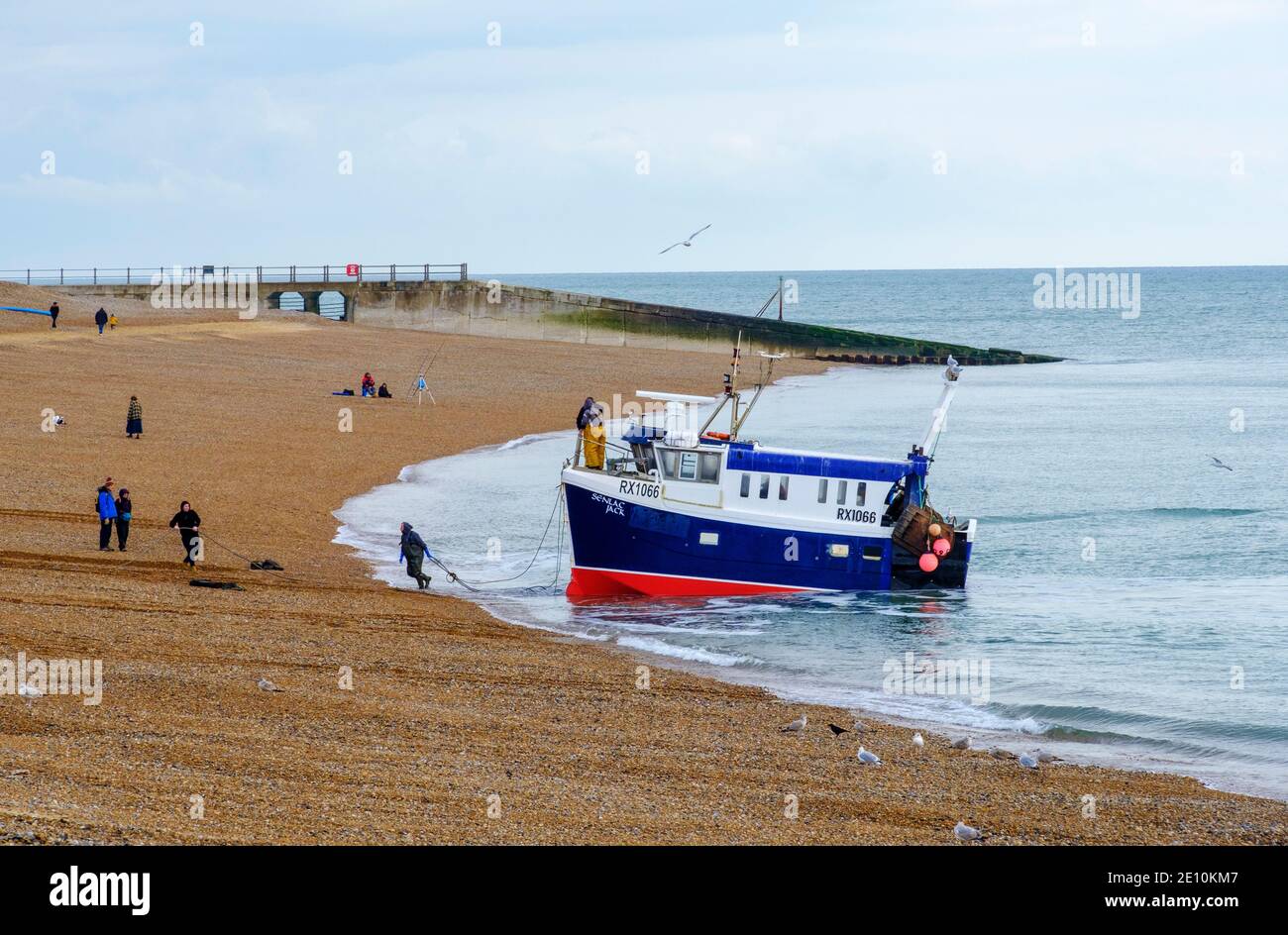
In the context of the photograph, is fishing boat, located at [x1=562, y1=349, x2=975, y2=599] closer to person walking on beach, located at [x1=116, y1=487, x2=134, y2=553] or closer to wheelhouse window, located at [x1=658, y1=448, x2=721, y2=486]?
wheelhouse window, located at [x1=658, y1=448, x2=721, y2=486]

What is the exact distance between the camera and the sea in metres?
22.2

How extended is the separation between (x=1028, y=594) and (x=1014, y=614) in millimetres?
2376

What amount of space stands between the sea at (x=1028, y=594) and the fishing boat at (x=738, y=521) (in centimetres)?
72

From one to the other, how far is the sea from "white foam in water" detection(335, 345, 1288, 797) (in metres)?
0.08

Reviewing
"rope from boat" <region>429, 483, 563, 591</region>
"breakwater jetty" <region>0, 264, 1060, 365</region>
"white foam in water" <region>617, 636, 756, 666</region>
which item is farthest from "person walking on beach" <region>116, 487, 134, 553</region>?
"breakwater jetty" <region>0, 264, 1060, 365</region>

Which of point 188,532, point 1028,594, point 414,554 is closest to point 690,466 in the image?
point 414,554

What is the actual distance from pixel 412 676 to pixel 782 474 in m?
12.5

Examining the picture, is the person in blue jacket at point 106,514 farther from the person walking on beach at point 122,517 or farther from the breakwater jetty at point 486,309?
the breakwater jetty at point 486,309

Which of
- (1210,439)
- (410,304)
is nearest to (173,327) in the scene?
(410,304)

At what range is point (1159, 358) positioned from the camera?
11250cm

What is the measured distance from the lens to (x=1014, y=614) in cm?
3025

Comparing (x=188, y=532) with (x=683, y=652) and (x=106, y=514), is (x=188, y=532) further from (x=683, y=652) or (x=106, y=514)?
(x=683, y=652)

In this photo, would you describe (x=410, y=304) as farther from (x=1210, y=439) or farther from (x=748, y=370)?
(x=1210, y=439)

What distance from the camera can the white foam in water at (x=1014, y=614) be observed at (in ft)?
71.9
